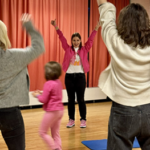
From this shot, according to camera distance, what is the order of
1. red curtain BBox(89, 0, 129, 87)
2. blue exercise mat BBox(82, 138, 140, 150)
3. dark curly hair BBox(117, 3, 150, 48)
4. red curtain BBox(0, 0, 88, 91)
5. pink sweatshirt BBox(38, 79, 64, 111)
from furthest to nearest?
red curtain BBox(89, 0, 129, 87)
red curtain BBox(0, 0, 88, 91)
blue exercise mat BBox(82, 138, 140, 150)
pink sweatshirt BBox(38, 79, 64, 111)
dark curly hair BBox(117, 3, 150, 48)

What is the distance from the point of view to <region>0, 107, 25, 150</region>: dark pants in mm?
1454

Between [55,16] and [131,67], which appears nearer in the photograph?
[131,67]

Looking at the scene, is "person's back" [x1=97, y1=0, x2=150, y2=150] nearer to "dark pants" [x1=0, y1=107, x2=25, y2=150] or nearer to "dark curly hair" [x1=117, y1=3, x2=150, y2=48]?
"dark curly hair" [x1=117, y1=3, x2=150, y2=48]

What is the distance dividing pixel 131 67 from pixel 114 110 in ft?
0.82

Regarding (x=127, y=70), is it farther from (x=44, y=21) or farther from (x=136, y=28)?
(x=44, y=21)

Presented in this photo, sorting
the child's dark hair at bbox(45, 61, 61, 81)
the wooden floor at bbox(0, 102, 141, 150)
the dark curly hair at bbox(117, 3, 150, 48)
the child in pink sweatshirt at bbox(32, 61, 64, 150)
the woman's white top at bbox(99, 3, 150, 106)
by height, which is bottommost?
the wooden floor at bbox(0, 102, 141, 150)

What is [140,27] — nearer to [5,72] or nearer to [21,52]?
[21,52]

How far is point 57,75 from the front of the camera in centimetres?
235

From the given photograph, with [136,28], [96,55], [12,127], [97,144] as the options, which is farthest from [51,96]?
[96,55]

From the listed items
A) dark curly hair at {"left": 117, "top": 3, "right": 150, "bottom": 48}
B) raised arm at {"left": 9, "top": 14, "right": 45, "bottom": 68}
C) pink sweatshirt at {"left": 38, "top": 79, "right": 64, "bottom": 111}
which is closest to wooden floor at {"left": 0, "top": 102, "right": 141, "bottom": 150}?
pink sweatshirt at {"left": 38, "top": 79, "right": 64, "bottom": 111}

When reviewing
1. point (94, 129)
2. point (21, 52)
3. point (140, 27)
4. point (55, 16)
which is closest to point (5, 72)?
point (21, 52)

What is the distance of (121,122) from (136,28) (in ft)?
1.62

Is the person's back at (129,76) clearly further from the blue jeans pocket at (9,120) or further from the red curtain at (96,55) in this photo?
the red curtain at (96,55)

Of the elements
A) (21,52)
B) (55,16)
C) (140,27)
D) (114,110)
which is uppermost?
(55,16)
